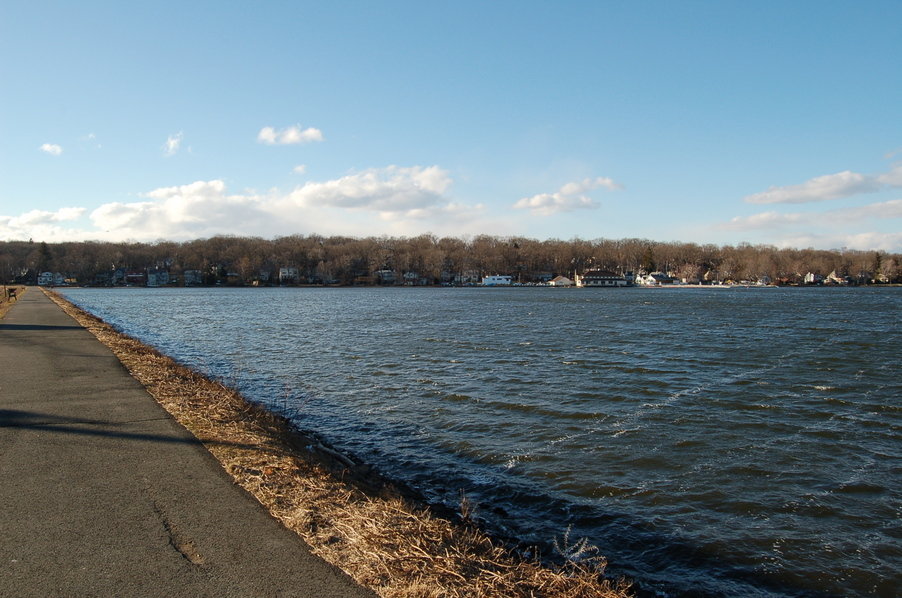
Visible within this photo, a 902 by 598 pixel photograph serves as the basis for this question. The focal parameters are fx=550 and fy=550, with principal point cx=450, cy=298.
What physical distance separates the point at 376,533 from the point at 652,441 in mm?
8648

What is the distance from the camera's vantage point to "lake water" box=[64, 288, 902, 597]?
25.5ft

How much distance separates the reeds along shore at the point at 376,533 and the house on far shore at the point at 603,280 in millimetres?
182261

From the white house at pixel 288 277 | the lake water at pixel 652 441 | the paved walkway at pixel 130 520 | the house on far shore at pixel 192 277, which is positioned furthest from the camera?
the white house at pixel 288 277

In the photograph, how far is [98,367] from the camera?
15492 millimetres

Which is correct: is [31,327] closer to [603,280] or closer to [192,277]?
[603,280]

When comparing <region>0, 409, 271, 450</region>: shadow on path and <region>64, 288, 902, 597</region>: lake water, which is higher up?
<region>0, 409, 271, 450</region>: shadow on path

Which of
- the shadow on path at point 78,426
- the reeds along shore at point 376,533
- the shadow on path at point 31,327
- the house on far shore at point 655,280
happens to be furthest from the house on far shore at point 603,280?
the shadow on path at point 78,426

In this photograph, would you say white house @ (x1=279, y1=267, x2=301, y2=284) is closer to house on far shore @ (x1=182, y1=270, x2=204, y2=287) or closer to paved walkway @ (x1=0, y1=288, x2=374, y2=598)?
house on far shore @ (x1=182, y1=270, x2=204, y2=287)

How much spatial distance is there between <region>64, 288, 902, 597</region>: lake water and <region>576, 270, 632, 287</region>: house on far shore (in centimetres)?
15853

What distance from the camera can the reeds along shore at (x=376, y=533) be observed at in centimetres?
478

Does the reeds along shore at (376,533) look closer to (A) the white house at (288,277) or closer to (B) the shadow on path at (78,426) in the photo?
(B) the shadow on path at (78,426)

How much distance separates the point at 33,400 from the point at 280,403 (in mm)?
6193

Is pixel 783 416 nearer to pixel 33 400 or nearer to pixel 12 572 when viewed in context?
pixel 12 572

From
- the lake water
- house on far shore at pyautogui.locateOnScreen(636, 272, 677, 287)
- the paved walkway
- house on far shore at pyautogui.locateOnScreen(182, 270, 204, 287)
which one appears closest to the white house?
house on far shore at pyautogui.locateOnScreen(182, 270, 204, 287)
